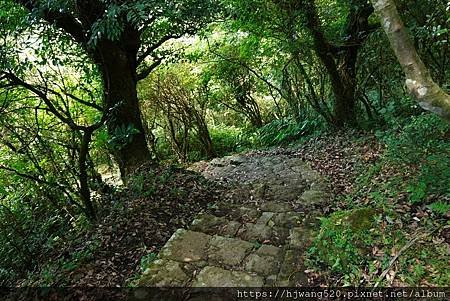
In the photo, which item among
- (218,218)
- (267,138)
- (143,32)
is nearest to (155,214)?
(218,218)

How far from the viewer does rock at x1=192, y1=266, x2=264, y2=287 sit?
2896 mm

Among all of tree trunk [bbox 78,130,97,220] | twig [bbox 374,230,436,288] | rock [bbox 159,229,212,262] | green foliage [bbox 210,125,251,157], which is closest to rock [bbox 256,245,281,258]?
rock [bbox 159,229,212,262]

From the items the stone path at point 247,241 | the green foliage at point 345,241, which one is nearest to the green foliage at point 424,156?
the green foliage at point 345,241

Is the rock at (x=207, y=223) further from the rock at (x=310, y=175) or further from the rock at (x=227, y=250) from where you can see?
the rock at (x=310, y=175)

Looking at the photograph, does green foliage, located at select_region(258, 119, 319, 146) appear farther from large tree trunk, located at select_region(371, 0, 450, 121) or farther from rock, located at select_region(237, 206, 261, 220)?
large tree trunk, located at select_region(371, 0, 450, 121)

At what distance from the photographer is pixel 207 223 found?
Answer: 4055 mm

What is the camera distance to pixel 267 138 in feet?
35.1

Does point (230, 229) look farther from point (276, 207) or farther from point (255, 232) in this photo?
point (276, 207)

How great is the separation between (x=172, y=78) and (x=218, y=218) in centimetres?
648

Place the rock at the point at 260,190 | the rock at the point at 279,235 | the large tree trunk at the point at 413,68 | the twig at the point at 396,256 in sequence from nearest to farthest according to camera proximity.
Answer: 1. the large tree trunk at the point at 413,68
2. the twig at the point at 396,256
3. the rock at the point at 279,235
4. the rock at the point at 260,190

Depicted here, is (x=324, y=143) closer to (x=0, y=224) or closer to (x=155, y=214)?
(x=155, y=214)

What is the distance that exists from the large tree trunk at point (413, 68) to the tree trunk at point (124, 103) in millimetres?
4133

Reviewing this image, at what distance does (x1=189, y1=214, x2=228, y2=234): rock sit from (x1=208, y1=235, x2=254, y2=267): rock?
0.72 feet

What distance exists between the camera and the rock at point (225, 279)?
9.50 feet
